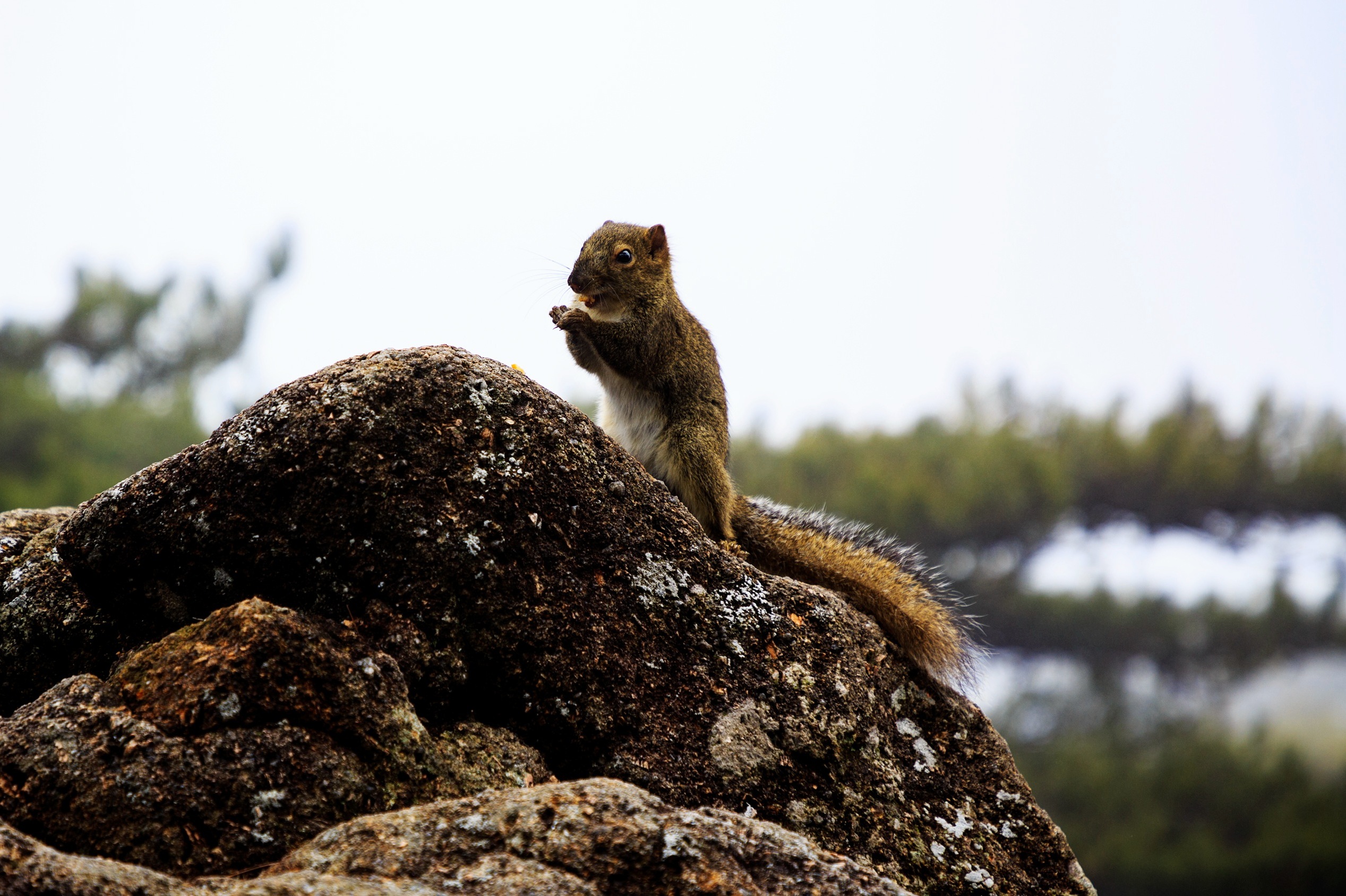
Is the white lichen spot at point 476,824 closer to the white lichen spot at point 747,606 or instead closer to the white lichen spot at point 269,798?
the white lichen spot at point 269,798

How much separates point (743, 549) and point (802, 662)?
3.12 feet

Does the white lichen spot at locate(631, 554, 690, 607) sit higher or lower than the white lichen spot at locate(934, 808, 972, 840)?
higher

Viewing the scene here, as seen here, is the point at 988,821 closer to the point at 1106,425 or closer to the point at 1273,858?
the point at 1273,858

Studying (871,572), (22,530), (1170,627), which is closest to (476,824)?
(871,572)

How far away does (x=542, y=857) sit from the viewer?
1.97 m

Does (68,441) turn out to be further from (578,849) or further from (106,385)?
(578,849)

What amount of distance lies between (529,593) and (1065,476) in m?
12.7

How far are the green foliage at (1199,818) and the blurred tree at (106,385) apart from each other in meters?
10.5

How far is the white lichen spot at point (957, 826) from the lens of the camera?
9.69 feet

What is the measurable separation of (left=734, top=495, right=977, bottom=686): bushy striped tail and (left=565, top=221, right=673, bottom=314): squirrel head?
0.98 m

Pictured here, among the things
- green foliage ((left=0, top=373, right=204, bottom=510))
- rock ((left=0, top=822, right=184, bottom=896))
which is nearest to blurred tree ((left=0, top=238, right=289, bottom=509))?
green foliage ((left=0, top=373, right=204, bottom=510))

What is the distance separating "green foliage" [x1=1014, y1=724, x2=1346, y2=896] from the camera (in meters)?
12.4

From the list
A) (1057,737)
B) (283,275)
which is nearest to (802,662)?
(1057,737)

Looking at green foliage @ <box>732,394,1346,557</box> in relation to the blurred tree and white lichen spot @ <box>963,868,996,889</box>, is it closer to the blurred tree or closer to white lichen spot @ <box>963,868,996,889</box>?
the blurred tree
